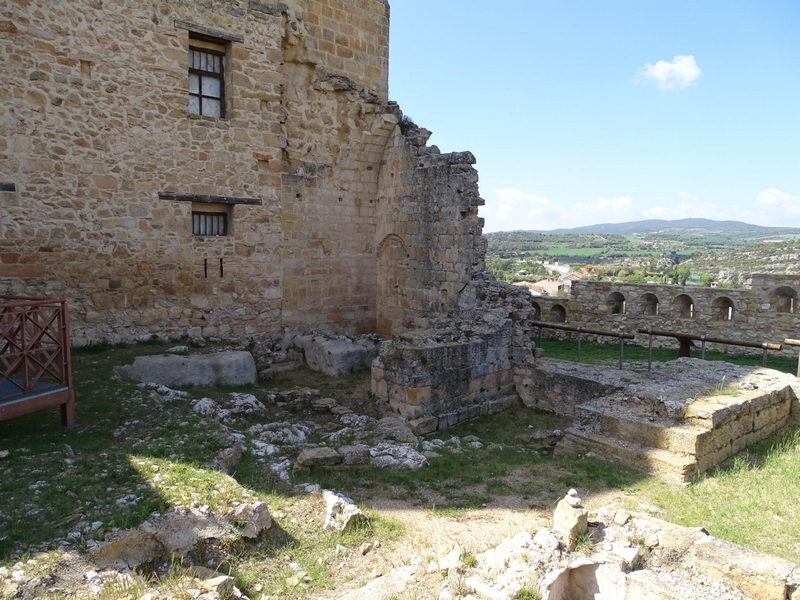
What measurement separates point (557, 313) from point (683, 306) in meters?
3.30

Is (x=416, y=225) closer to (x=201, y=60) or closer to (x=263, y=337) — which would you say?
(x=263, y=337)

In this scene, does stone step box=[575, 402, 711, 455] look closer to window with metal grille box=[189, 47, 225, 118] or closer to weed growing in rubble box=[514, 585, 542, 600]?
weed growing in rubble box=[514, 585, 542, 600]

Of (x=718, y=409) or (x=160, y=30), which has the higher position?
(x=160, y=30)

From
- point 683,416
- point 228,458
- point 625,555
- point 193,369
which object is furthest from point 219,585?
point 193,369

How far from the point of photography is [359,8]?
13.1 meters

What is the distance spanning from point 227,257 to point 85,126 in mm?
3306

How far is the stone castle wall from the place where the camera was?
30.9 ft

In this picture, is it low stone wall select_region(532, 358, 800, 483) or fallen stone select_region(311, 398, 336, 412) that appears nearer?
low stone wall select_region(532, 358, 800, 483)

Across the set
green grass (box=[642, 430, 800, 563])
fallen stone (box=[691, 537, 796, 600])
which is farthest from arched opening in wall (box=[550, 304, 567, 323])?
fallen stone (box=[691, 537, 796, 600])

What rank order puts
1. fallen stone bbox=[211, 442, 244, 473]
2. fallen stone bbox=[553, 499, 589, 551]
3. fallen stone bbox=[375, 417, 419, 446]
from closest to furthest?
fallen stone bbox=[553, 499, 589, 551], fallen stone bbox=[211, 442, 244, 473], fallen stone bbox=[375, 417, 419, 446]

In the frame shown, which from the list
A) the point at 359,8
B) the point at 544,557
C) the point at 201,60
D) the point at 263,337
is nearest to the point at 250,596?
the point at 544,557

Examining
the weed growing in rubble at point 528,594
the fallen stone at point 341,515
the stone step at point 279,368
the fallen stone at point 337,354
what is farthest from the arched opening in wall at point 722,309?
the weed growing in rubble at point 528,594

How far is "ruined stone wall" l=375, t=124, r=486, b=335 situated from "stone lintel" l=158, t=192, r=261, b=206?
3135 millimetres

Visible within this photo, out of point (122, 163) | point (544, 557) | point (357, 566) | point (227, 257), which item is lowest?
point (357, 566)
